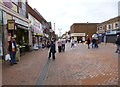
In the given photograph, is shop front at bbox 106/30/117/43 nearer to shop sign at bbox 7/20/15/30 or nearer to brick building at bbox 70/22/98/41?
brick building at bbox 70/22/98/41

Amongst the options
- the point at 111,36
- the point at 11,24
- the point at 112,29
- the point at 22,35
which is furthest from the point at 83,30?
the point at 11,24

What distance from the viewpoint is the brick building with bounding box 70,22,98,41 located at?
75.2 meters

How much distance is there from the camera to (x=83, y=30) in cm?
7606

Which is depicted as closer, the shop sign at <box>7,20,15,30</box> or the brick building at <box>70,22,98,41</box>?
the shop sign at <box>7,20,15,30</box>

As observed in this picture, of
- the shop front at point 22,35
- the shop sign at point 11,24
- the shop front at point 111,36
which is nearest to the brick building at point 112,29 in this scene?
the shop front at point 111,36

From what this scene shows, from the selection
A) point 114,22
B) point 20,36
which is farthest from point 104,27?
point 20,36

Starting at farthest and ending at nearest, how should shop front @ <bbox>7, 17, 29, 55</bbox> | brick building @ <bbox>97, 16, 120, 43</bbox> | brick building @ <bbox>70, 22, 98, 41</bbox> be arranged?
brick building @ <bbox>70, 22, 98, 41</bbox>, brick building @ <bbox>97, 16, 120, 43</bbox>, shop front @ <bbox>7, 17, 29, 55</bbox>

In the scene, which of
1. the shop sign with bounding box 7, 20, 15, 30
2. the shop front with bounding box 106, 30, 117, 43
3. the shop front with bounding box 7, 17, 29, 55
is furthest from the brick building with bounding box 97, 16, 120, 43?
the shop sign with bounding box 7, 20, 15, 30

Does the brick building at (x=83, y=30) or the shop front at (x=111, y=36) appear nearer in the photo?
the shop front at (x=111, y=36)

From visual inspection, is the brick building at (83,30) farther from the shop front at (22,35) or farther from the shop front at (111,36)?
the shop front at (22,35)

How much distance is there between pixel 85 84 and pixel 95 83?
0.36 m

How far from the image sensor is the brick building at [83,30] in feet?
247

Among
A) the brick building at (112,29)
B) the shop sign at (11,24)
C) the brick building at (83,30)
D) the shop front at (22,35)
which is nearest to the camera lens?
the shop sign at (11,24)

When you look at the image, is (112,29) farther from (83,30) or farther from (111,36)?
(83,30)
